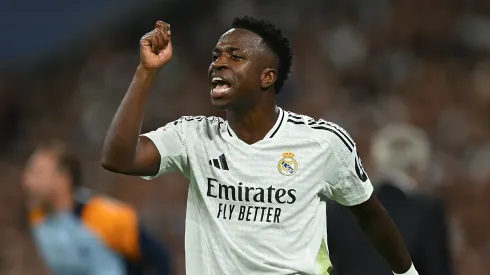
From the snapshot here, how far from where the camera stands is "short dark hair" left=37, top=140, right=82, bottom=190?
573 centimetres

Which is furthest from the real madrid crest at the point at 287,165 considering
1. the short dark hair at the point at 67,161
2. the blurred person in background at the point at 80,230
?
the short dark hair at the point at 67,161

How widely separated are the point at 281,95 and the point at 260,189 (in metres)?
7.73

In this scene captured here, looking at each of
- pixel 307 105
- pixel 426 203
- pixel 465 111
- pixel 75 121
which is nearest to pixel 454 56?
pixel 465 111

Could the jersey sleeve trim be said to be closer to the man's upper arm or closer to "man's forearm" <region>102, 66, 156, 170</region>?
the man's upper arm

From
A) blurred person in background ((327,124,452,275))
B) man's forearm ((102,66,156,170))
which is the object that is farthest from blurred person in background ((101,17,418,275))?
blurred person in background ((327,124,452,275))

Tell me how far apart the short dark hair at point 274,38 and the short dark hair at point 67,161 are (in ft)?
8.19

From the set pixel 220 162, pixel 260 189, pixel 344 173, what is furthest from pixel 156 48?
pixel 344 173

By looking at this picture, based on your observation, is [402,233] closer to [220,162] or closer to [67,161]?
[220,162]

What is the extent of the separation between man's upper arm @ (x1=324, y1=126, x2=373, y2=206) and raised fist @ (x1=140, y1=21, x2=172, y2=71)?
2.25 ft

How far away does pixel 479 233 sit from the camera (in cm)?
913

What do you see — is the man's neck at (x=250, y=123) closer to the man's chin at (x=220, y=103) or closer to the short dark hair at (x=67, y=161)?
the man's chin at (x=220, y=103)

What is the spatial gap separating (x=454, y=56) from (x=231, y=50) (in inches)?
357

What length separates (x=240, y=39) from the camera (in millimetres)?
3348

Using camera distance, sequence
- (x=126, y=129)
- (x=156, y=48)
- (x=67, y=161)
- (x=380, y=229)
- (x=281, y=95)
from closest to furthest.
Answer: (x=126, y=129), (x=156, y=48), (x=380, y=229), (x=67, y=161), (x=281, y=95)
